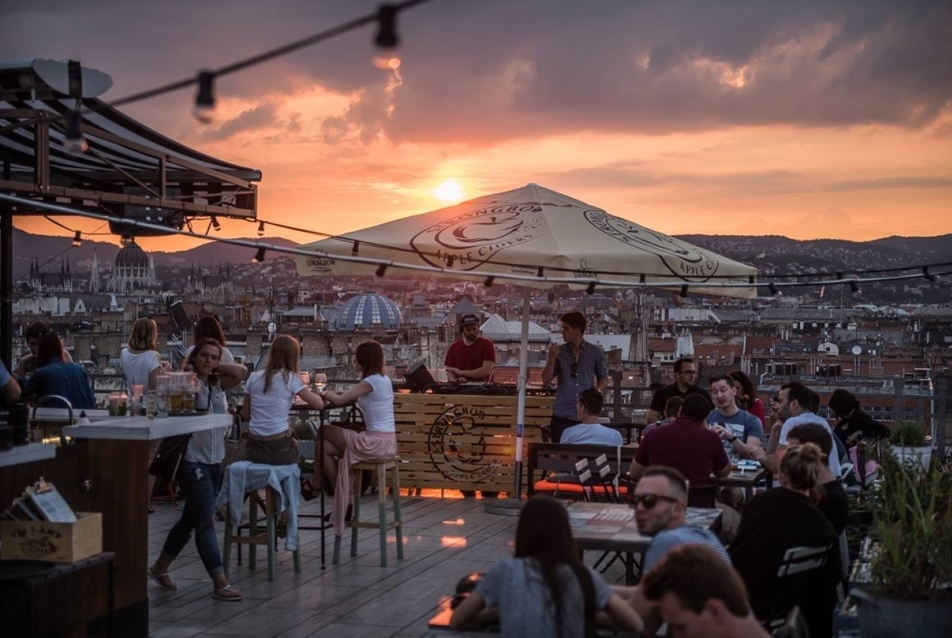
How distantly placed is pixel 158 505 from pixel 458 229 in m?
3.76

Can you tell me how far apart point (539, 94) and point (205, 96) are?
23.2 feet

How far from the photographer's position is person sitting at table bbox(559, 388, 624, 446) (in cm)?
820

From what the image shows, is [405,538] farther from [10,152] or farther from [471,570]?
[10,152]

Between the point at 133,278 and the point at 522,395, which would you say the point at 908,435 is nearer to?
the point at 522,395

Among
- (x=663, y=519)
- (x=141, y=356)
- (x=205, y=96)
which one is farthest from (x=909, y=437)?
(x=205, y=96)

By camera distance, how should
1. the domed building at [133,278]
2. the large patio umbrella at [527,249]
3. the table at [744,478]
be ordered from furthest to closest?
1. the domed building at [133,278]
2. the large patio umbrella at [527,249]
3. the table at [744,478]

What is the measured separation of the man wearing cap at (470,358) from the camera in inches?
430

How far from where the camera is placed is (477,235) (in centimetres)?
898

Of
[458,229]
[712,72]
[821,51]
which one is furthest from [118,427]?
[821,51]

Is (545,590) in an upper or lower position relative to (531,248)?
lower

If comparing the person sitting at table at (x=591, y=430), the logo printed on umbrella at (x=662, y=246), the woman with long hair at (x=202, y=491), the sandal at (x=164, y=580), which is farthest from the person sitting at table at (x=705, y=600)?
the logo printed on umbrella at (x=662, y=246)

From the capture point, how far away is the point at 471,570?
7734 millimetres

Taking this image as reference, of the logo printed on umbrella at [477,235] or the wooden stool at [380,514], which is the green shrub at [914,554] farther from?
the logo printed on umbrella at [477,235]

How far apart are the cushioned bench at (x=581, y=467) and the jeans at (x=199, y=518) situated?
7.20 ft
